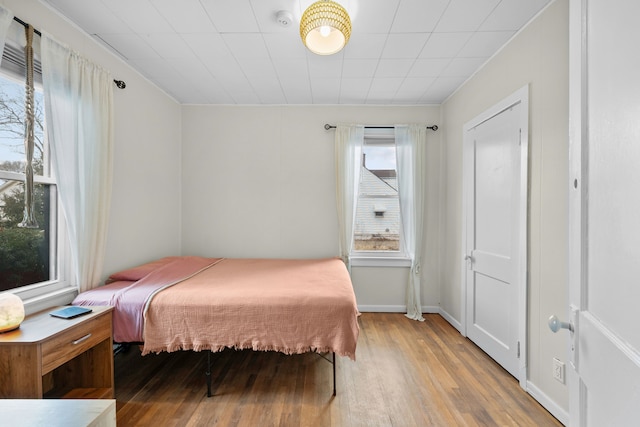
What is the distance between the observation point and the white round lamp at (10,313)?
1.41m

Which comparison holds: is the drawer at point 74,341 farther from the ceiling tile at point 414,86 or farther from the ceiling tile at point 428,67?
the ceiling tile at point 414,86

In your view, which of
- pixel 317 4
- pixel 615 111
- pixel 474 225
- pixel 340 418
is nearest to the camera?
pixel 615 111

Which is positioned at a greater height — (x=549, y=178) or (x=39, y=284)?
(x=549, y=178)

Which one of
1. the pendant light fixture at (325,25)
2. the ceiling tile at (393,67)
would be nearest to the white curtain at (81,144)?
the pendant light fixture at (325,25)

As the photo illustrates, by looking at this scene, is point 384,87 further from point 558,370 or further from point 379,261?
point 558,370

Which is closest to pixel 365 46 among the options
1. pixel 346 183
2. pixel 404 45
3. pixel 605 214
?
pixel 404 45

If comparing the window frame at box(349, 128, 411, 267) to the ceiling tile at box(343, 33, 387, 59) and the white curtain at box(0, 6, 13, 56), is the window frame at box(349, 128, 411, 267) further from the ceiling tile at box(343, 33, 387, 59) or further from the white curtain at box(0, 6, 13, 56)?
the white curtain at box(0, 6, 13, 56)

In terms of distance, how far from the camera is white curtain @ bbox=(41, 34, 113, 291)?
189 cm

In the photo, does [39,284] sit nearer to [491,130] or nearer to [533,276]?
[533,276]

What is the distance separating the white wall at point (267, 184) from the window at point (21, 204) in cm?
160

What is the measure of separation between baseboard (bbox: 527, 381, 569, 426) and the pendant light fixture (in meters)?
2.70

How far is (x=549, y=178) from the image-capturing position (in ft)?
6.06

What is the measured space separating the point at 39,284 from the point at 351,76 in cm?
311

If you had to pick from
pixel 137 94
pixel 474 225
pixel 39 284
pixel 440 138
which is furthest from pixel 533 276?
pixel 137 94
